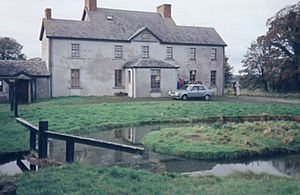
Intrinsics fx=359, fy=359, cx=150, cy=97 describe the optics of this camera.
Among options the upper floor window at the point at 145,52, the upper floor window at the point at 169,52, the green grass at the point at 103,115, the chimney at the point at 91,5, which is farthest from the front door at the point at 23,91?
the upper floor window at the point at 169,52

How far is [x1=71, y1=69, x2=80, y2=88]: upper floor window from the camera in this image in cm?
3569

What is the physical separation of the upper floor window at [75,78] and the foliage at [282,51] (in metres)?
23.5

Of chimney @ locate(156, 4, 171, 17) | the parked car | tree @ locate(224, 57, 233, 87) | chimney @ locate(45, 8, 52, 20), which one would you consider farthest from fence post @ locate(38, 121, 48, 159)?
tree @ locate(224, 57, 233, 87)

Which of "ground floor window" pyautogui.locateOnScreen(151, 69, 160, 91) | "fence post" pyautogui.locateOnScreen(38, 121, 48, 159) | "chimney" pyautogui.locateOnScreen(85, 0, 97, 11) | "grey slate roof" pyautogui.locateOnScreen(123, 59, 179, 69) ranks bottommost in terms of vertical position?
"fence post" pyautogui.locateOnScreen(38, 121, 48, 159)

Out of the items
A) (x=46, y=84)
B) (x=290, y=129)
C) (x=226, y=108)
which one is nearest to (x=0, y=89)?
(x=46, y=84)

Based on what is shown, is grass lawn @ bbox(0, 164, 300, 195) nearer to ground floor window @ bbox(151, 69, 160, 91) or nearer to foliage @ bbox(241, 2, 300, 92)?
ground floor window @ bbox(151, 69, 160, 91)

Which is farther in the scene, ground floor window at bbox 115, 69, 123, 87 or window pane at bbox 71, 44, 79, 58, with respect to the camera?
ground floor window at bbox 115, 69, 123, 87

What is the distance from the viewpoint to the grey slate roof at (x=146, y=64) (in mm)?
35159

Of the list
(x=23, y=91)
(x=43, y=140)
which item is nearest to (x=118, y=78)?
(x=23, y=91)

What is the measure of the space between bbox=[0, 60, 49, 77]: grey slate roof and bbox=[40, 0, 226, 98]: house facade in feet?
2.94

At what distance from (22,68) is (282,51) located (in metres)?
30.7

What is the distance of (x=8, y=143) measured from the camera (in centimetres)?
1331

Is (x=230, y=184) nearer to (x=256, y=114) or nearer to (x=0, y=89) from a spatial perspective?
(x=256, y=114)

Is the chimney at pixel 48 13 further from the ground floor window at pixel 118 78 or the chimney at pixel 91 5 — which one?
the ground floor window at pixel 118 78
